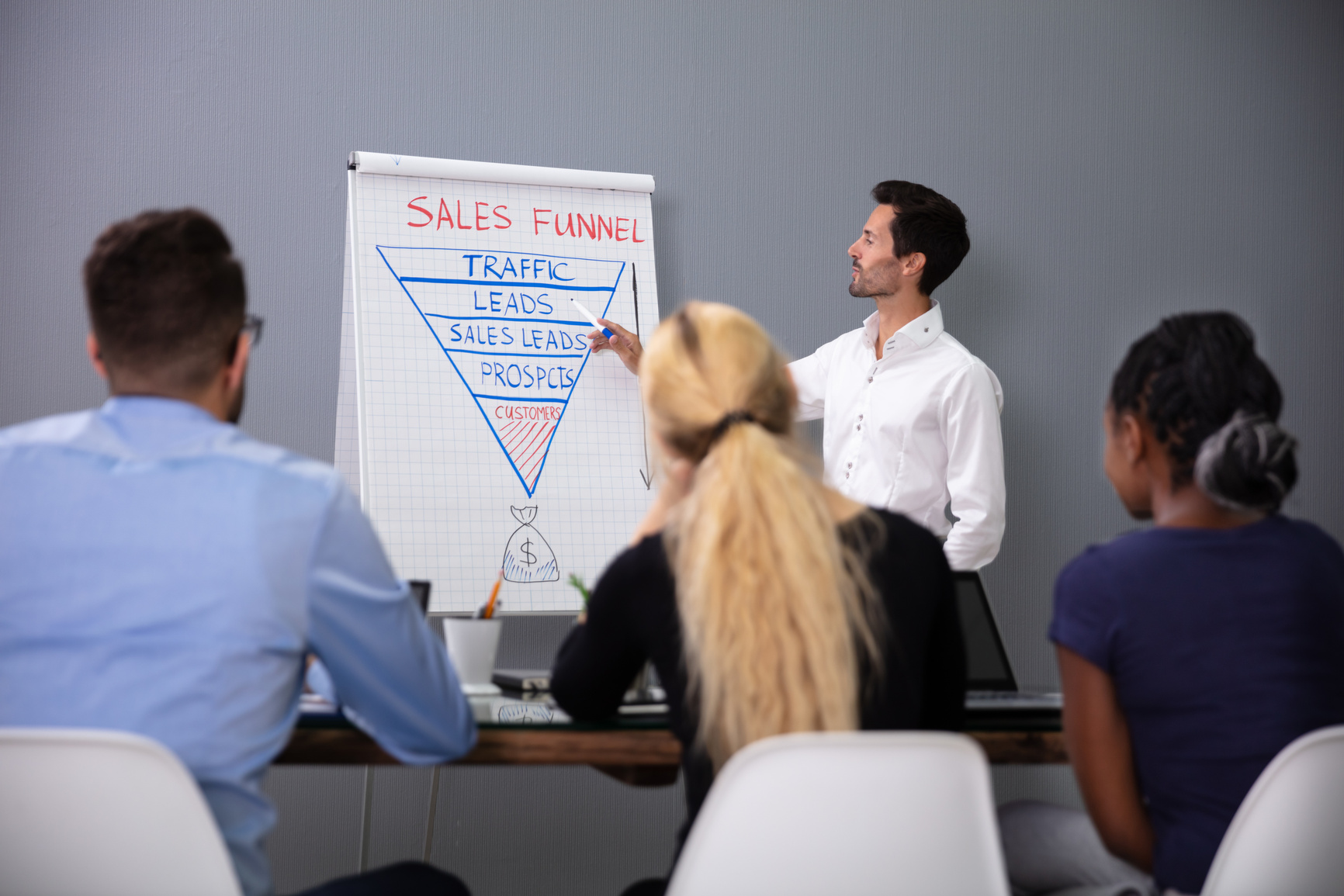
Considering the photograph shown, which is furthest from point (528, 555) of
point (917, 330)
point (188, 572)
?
point (188, 572)

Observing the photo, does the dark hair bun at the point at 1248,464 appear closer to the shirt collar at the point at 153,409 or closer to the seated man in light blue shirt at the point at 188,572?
the seated man in light blue shirt at the point at 188,572

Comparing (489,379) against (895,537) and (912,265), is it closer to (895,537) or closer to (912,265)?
(912,265)

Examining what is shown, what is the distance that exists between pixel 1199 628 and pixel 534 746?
758 mm

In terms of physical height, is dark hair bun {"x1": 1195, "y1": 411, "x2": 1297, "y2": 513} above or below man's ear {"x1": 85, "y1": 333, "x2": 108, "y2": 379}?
below

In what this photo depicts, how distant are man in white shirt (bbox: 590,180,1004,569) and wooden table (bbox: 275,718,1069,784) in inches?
52.9

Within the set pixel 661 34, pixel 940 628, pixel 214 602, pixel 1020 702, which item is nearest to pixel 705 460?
pixel 940 628

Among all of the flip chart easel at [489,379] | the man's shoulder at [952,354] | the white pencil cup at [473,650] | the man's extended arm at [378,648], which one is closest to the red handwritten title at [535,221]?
the flip chart easel at [489,379]

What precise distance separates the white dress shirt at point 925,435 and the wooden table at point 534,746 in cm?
130

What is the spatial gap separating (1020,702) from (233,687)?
105 centimetres

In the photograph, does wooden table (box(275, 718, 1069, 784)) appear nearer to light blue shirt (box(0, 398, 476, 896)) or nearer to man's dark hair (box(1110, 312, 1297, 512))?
A: light blue shirt (box(0, 398, 476, 896))

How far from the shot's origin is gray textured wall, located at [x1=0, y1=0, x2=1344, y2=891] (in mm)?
2605

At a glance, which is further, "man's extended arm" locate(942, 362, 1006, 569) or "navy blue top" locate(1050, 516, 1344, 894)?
"man's extended arm" locate(942, 362, 1006, 569)

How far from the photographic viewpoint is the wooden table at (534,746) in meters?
1.31

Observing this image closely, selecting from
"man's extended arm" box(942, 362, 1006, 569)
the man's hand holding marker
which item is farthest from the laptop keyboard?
the man's hand holding marker
